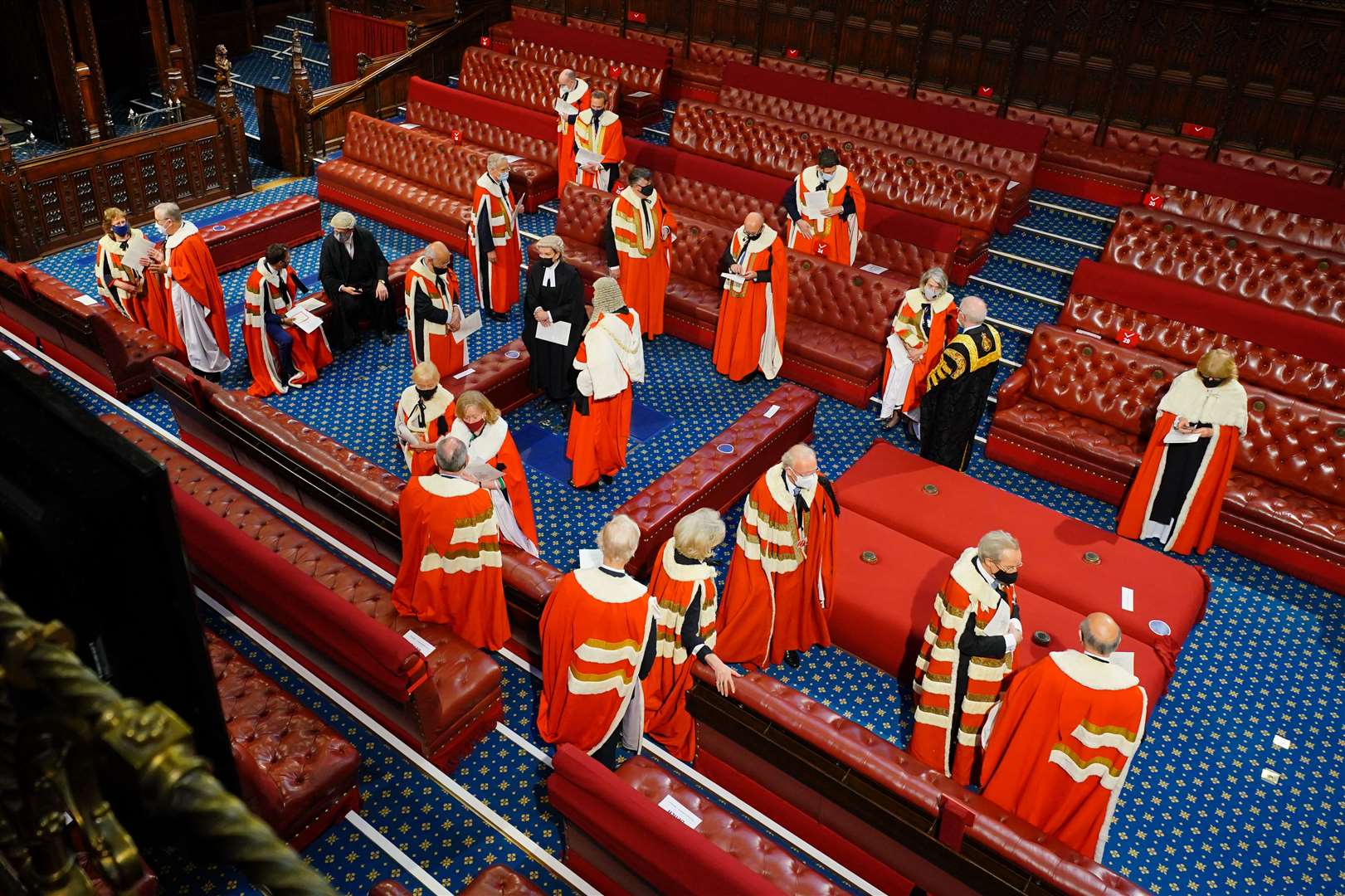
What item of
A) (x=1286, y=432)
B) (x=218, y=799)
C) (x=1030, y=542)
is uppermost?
(x=218, y=799)

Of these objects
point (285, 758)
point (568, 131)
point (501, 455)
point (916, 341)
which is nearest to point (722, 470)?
point (501, 455)

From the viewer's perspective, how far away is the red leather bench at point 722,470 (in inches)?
279

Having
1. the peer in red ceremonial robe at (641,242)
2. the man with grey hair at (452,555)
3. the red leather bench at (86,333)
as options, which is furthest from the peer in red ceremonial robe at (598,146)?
the man with grey hair at (452,555)

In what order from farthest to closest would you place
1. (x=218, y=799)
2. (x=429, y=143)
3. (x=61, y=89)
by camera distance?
(x=61, y=89) → (x=429, y=143) → (x=218, y=799)

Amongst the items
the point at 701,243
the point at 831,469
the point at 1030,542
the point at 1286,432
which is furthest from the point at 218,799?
the point at 701,243

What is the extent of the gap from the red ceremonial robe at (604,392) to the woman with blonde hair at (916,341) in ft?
7.28

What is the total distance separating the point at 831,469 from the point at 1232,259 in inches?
171

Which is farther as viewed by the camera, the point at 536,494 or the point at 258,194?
the point at 258,194

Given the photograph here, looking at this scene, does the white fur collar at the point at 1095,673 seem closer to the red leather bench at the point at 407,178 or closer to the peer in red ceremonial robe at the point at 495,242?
the peer in red ceremonial robe at the point at 495,242

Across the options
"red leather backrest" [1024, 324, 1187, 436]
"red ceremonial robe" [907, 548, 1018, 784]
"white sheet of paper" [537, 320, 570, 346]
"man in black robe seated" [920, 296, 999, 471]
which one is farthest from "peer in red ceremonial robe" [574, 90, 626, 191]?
"red ceremonial robe" [907, 548, 1018, 784]

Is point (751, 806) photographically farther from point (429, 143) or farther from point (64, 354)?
point (429, 143)

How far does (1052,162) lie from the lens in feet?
40.7

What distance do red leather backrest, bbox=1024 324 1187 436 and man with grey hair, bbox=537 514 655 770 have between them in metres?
4.87

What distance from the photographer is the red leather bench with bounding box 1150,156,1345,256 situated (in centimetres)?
1009
